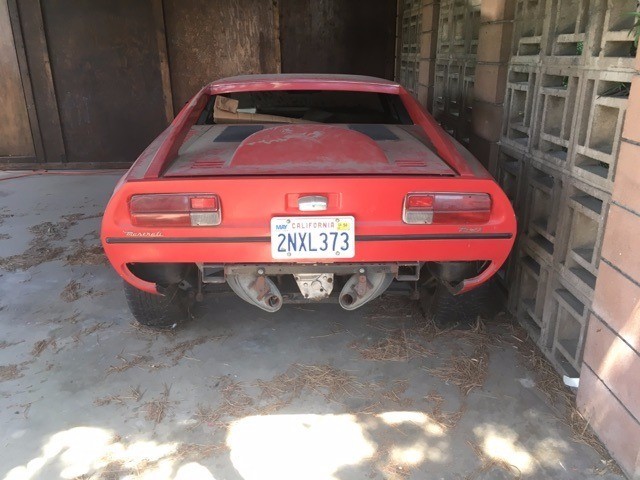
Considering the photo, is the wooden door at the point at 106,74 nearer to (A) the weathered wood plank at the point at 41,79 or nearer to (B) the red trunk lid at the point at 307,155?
(A) the weathered wood plank at the point at 41,79

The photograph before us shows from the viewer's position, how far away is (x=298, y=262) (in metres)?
2.50

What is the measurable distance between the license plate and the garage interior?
75 centimetres

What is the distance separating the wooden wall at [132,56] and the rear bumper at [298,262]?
19.1 feet

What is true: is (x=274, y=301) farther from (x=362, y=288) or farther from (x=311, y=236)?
(x=311, y=236)

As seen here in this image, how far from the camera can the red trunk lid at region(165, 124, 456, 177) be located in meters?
2.46

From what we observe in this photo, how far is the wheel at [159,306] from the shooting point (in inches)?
120

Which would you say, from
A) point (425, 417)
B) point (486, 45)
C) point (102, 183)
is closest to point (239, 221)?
point (425, 417)

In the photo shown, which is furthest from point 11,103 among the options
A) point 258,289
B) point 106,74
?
point 258,289

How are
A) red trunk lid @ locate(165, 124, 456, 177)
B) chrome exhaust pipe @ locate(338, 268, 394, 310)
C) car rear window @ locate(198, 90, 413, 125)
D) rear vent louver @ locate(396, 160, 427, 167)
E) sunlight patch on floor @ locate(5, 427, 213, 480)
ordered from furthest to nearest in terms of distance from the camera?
car rear window @ locate(198, 90, 413, 125)
chrome exhaust pipe @ locate(338, 268, 394, 310)
rear vent louver @ locate(396, 160, 427, 167)
red trunk lid @ locate(165, 124, 456, 177)
sunlight patch on floor @ locate(5, 427, 213, 480)

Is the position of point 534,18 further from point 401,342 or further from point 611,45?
point 401,342

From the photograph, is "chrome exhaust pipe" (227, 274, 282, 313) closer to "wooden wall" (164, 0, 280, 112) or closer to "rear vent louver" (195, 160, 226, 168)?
"rear vent louver" (195, 160, 226, 168)

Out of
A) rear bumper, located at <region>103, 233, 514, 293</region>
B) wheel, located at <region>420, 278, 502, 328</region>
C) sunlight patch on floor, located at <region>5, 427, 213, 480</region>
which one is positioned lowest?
sunlight patch on floor, located at <region>5, 427, 213, 480</region>

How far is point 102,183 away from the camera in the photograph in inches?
274

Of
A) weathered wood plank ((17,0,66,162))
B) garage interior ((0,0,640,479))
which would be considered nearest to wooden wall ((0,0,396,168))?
weathered wood plank ((17,0,66,162))
